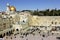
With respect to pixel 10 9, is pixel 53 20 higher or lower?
lower

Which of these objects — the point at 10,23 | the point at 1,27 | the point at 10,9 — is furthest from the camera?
the point at 10,9

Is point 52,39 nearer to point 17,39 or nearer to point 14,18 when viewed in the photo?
point 17,39

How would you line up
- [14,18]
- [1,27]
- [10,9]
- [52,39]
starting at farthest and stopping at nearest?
[10,9] < [14,18] < [1,27] < [52,39]

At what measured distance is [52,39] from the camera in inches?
357

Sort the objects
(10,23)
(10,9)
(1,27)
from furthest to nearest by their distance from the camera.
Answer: (10,9), (10,23), (1,27)

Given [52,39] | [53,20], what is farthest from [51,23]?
[52,39]

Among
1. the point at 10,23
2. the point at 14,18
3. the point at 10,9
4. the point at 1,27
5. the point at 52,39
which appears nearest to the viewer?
the point at 52,39

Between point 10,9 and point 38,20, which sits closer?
point 38,20

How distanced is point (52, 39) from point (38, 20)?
1028 centimetres

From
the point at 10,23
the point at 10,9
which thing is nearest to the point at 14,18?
the point at 10,23

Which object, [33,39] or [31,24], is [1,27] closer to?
[31,24]

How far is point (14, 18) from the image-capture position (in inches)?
715

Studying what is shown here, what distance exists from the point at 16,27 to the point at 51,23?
507 cm

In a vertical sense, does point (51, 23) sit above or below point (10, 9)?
below
